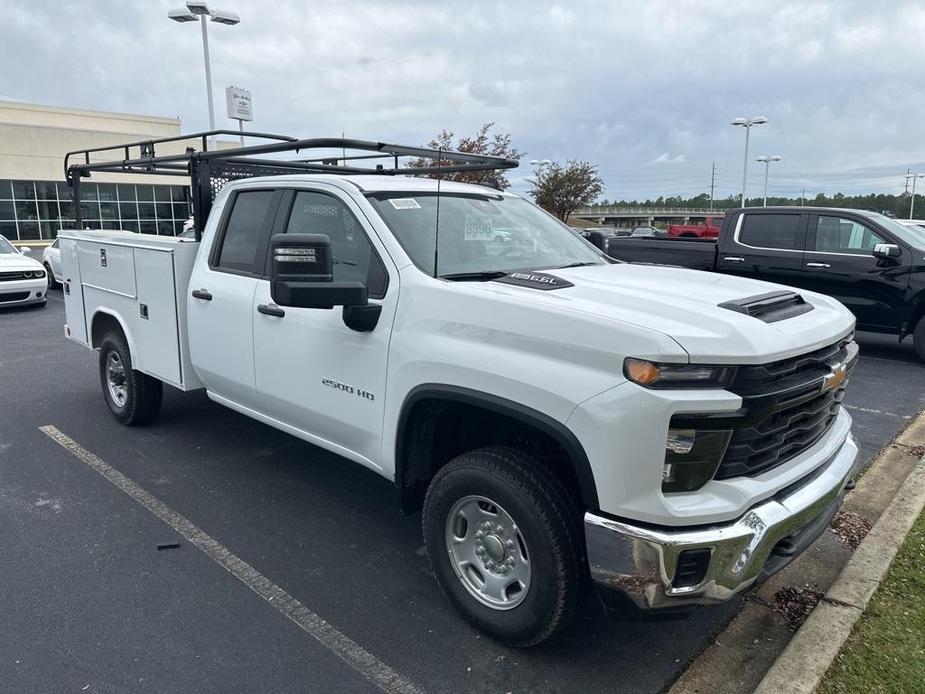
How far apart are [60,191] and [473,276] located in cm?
3484

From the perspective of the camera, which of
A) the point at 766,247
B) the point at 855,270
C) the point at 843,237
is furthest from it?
the point at 766,247

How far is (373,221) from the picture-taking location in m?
3.44

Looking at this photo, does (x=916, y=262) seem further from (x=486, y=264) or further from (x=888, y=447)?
(x=486, y=264)

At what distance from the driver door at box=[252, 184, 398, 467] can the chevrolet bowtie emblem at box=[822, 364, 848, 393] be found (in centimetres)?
185

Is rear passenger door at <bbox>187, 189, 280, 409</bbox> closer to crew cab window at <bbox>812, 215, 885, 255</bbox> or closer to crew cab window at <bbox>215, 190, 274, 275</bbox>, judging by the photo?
crew cab window at <bbox>215, 190, 274, 275</bbox>

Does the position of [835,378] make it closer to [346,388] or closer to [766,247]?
[346,388]

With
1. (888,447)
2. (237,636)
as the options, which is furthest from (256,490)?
(888,447)

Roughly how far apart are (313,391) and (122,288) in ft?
8.61

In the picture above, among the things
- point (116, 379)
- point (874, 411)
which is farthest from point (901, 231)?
point (116, 379)

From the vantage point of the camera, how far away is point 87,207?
29.4 metres

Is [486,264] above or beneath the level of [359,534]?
above

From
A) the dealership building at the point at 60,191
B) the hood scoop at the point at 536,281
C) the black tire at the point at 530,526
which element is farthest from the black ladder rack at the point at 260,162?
the dealership building at the point at 60,191

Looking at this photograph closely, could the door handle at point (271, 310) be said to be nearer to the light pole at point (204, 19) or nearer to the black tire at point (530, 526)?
the black tire at point (530, 526)

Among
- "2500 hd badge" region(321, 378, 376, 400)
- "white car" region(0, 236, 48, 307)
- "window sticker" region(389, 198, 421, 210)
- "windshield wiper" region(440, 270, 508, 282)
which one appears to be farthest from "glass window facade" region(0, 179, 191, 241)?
"windshield wiper" region(440, 270, 508, 282)
